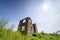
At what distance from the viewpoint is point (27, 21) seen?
2281 cm

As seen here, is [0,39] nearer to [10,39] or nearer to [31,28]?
[10,39]

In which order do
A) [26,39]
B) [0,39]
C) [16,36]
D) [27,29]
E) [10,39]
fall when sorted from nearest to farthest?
[0,39]
[10,39]
[16,36]
[26,39]
[27,29]

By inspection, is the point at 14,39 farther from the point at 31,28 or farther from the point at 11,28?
the point at 31,28

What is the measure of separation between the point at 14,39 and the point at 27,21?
17099mm

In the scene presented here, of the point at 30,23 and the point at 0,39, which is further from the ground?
the point at 30,23

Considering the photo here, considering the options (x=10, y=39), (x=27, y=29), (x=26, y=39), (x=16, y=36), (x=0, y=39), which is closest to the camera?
(x=0, y=39)

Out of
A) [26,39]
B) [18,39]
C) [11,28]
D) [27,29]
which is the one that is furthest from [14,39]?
[27,29]

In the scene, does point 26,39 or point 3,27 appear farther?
point 26,39

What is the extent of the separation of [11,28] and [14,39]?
602mm

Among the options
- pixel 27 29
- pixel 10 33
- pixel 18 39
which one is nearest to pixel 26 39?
pixel 18 39

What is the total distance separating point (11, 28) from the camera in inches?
231

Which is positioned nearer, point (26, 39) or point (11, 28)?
point (11, 28)

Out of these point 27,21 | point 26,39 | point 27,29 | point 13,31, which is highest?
point 27,21

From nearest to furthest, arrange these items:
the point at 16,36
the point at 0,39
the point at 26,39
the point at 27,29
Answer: the point at 0,39, the point at 16,36, the point at 26,39, the point at 27,29
